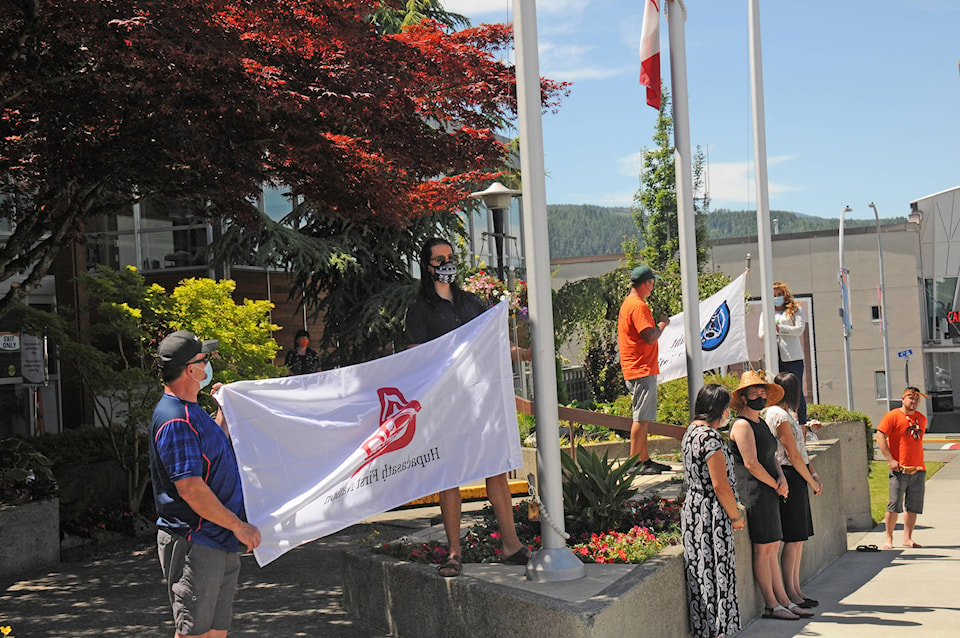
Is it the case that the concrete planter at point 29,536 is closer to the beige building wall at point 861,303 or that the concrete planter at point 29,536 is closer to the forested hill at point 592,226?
the beige building wall at point 861,303

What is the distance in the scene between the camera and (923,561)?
33.0 feet

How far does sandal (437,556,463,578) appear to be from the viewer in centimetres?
630

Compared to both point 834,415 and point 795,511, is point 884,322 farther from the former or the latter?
point 795,511

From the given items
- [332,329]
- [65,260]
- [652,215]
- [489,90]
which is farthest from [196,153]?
[652,215]

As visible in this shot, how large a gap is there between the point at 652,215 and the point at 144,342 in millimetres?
30927

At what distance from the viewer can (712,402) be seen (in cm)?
664

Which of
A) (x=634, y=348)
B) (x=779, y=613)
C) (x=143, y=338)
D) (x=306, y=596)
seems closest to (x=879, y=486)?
(x=634, y=348)

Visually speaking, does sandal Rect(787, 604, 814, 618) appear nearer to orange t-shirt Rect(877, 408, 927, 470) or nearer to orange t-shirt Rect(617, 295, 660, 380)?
orange t-shirt Rect(617, 295, 660, 380)

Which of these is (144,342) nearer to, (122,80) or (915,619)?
(122,80)

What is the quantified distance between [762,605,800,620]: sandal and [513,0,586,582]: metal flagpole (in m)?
2.06

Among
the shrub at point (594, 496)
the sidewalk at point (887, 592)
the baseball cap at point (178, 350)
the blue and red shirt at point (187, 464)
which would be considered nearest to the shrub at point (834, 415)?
the sidewalk at point (887, 592)

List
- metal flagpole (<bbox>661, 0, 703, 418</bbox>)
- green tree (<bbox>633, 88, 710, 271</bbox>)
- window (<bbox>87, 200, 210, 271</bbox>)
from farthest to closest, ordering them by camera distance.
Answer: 1. green tree (<bbox>633, 88, 710, 271</bbox>)
2. window (<bbox>87, 200, 210, 271</bbox>)
3. metal flagpole (<bbox>661, 0, 703, 418</bbox>)

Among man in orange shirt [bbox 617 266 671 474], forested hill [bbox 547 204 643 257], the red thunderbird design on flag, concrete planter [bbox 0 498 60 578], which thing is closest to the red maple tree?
concrete planter [bbox 0 498 60 578]

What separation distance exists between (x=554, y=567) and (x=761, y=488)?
210 centimetres
